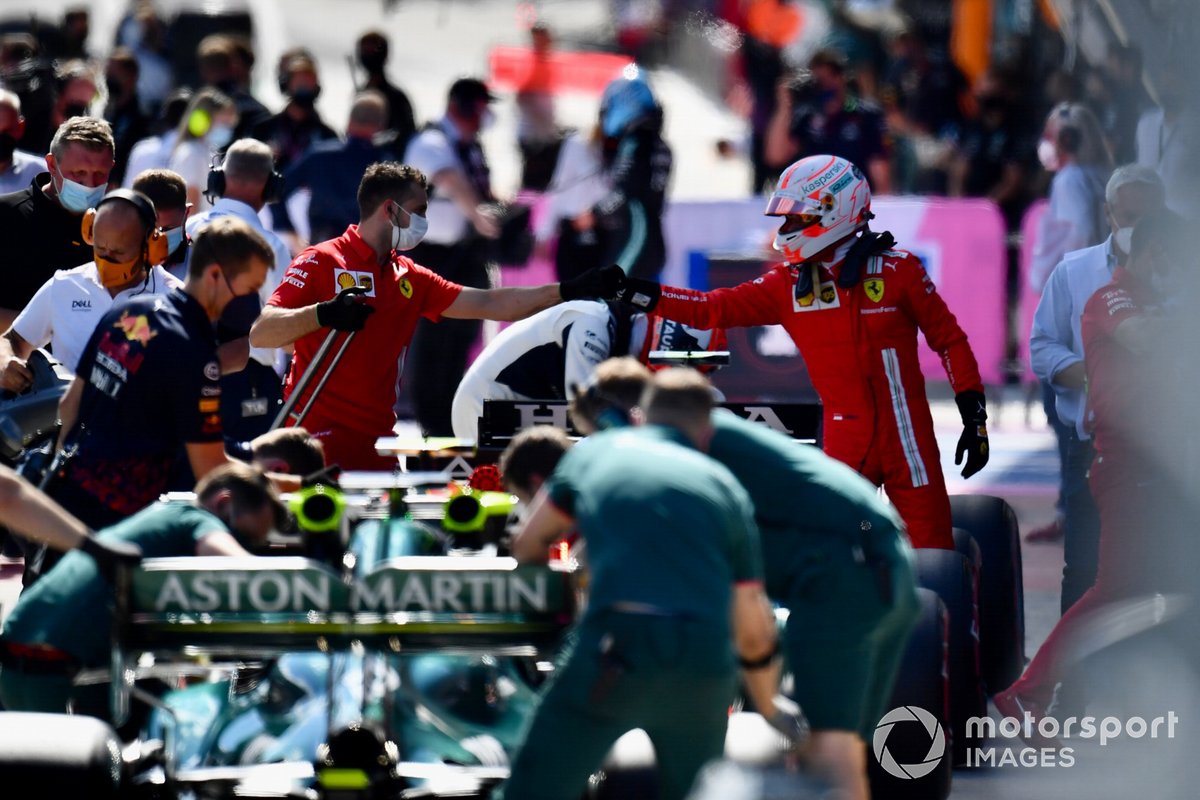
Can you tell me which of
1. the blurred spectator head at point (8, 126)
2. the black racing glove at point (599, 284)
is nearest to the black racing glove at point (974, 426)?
the black racing glove at point (599, 284)

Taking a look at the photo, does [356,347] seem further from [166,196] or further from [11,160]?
[11,160]

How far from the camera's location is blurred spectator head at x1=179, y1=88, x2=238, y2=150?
12.4 meters

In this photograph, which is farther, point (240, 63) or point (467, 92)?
point (240, 63)

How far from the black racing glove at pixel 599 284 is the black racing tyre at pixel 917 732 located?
6.55 feet

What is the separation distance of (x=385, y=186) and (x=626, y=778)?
3420mm

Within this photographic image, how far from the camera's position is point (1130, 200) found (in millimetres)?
8797

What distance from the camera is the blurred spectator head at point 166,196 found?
888 cm

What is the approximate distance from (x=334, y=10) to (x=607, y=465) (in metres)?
28.7

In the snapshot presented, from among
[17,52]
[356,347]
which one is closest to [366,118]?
[17,52]

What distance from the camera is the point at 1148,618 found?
268 inches

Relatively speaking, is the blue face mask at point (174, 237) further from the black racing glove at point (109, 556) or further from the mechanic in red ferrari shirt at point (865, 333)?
the black racing glove at point (109, 556)

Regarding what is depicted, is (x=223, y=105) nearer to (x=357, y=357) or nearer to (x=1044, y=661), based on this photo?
(x=357, y=357)

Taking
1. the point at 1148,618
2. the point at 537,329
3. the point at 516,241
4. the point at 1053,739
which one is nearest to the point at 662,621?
the point at 1148,618

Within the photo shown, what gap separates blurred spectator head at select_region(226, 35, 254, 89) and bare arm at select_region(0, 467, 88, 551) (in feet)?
27.2
